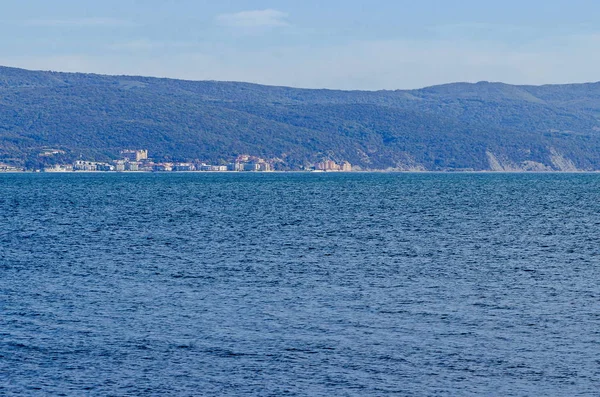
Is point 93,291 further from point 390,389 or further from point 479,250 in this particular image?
point 479,250

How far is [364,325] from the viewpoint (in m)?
31.8

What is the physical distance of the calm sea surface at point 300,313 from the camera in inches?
1010

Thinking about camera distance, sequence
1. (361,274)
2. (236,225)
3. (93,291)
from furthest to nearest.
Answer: (236,225), (361,274), (93,291)

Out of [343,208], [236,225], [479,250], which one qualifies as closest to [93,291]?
[479,250]

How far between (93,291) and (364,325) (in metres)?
12.2

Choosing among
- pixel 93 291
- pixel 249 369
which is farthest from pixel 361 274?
pixel 249 369

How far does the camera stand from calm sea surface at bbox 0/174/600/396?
25.7m

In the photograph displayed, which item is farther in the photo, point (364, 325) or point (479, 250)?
point (479, 250)

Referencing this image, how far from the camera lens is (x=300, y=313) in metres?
33.8

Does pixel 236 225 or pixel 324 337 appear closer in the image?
pixel 324 337

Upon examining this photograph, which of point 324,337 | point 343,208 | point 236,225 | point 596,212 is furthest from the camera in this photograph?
point 343,208

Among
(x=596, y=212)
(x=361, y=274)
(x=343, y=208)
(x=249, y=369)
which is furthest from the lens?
(x=343, y=208)

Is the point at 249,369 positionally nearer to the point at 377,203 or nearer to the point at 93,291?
the point at 93,291

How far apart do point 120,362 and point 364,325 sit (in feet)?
27.9
